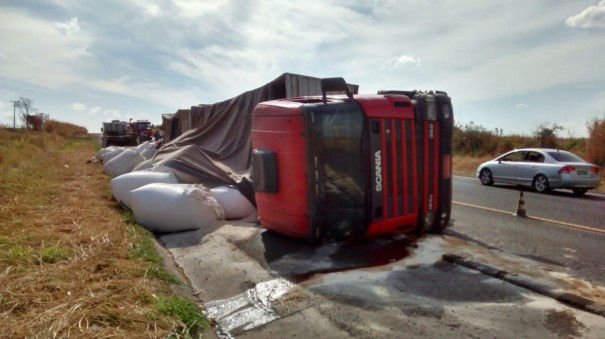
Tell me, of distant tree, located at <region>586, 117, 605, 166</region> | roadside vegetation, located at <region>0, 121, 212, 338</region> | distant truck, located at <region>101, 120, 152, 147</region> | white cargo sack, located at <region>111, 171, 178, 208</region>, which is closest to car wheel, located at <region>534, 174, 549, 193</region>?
distant tree, located at <region>586, 117, 605, 166</region>

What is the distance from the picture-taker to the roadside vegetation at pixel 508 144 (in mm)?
17188

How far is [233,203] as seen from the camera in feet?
22.4

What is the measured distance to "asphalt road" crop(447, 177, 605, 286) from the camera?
16.7ft

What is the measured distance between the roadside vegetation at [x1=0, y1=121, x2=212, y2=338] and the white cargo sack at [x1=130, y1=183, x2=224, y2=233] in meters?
0.25

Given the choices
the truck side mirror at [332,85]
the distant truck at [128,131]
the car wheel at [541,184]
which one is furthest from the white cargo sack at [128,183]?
the distant truck at [128,131]

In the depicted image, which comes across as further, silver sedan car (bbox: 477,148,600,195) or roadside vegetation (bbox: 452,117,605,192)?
roadside vegetation (bbox: 452,117,605,192)

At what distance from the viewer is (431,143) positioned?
5328 mm

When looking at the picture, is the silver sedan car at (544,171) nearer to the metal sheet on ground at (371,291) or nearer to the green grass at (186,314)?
the metal sheet on ground at (371,291)

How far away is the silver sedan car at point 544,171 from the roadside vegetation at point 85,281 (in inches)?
454

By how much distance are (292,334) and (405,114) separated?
3163mm

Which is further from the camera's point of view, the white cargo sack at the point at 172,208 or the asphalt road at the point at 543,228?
the white cargo sack at the point at 172,208

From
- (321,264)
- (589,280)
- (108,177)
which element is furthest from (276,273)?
(108,177)

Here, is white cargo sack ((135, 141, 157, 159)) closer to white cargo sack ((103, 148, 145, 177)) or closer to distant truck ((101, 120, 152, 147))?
white cargo sack ((103, 148, 145, 177))

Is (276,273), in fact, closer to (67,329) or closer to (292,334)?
(292,334)
